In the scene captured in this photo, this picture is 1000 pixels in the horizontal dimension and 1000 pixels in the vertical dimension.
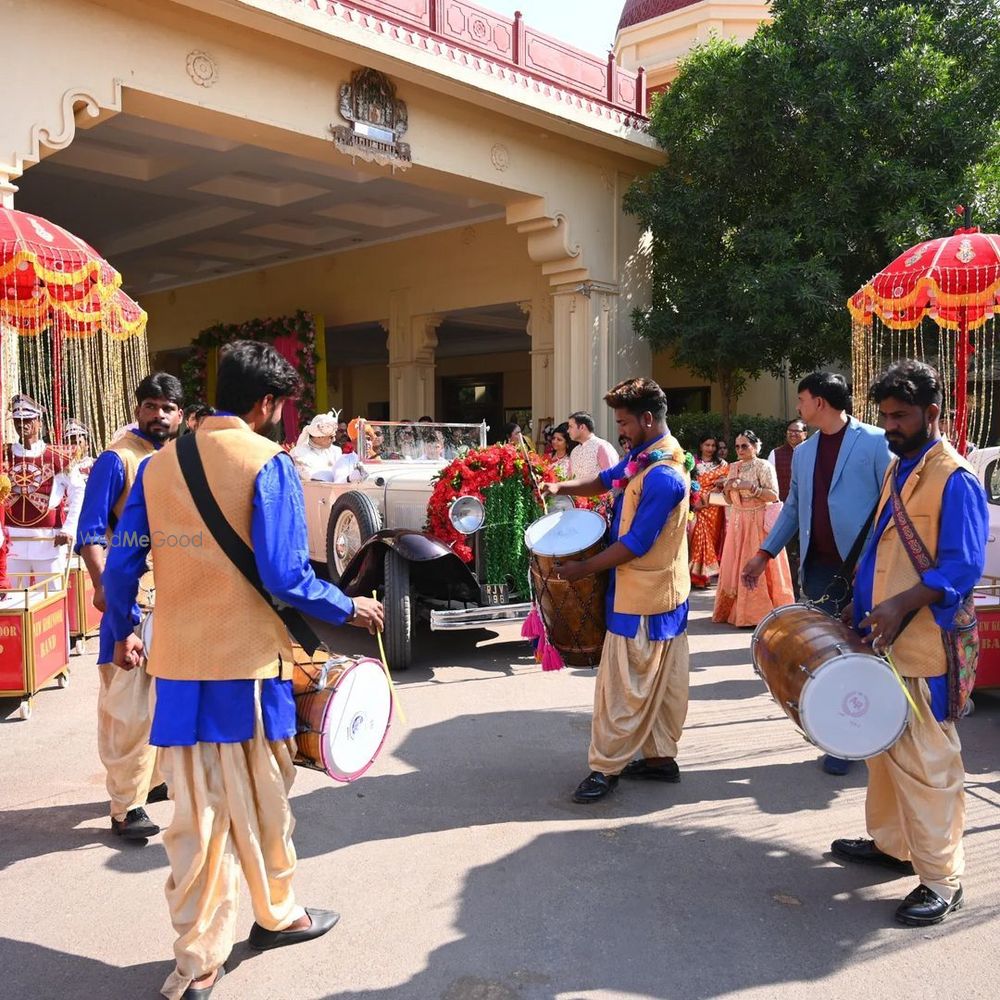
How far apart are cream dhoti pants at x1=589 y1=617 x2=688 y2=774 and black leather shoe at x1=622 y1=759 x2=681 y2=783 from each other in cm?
24

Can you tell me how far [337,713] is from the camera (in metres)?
2.71

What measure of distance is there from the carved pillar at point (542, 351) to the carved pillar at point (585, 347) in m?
1.42

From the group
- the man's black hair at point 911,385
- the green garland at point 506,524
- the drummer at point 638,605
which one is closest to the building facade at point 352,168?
the green garland at point 506,524

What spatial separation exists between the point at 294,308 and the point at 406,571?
13.9m

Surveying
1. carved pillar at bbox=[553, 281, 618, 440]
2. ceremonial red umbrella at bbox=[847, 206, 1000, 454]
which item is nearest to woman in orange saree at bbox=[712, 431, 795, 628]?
ceremonial red umbrella at bbox=[847, 206, 1000, 454]

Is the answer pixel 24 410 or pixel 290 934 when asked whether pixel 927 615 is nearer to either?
pixel 290 934

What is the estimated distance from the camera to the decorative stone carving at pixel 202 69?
9.55 m

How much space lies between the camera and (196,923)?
250cm

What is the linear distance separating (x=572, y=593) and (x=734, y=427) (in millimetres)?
11048

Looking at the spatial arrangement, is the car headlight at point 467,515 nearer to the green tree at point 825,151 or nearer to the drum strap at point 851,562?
the drum strap at point 851,562

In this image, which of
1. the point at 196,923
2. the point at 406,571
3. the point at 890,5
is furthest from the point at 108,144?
the point at 196,923

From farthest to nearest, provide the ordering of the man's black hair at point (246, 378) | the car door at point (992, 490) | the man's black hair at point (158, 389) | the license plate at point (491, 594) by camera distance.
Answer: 1. the license plate at point (491, 594)
2. the car door at point (992, 490)
3. the man's black hair at point (158, 389)
4. the man's black hair at point (246, 378)

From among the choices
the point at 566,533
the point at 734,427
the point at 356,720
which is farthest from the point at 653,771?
the point at 734,427

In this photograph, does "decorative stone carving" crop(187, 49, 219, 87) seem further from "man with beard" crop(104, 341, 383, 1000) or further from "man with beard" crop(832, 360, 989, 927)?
"man with beard" crop(832, 360, 989, 927)
